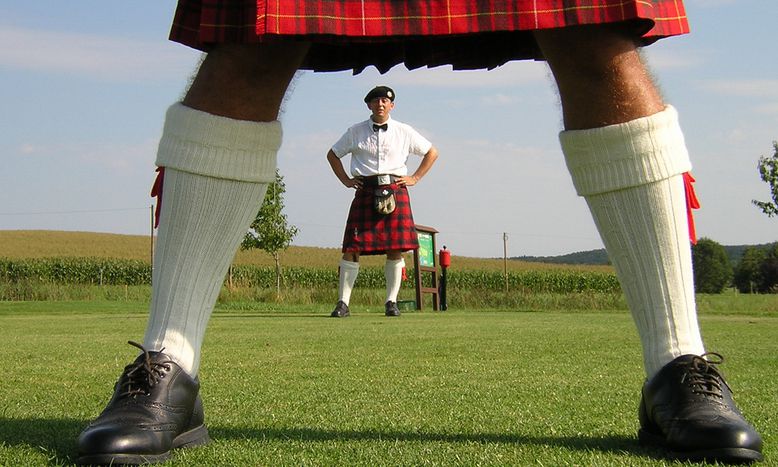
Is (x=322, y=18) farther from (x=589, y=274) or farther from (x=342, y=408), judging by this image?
(x=589, y=274)

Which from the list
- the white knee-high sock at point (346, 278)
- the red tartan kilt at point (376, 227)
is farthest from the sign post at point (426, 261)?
the white knee-high sock at point (346, 278)

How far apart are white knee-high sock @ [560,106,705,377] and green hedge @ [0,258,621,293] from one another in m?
28.7

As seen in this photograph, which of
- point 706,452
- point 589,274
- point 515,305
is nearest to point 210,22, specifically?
point 706,452

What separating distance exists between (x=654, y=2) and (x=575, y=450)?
766mm

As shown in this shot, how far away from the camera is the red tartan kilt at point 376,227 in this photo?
829 cm

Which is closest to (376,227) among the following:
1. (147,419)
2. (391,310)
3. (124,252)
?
(391,310)

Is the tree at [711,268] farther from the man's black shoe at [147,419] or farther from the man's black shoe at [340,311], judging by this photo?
the man's black shoe at [147,419]

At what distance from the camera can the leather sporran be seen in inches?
324

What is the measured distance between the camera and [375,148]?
8.22 m

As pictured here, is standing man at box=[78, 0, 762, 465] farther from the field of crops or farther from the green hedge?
the field of crops

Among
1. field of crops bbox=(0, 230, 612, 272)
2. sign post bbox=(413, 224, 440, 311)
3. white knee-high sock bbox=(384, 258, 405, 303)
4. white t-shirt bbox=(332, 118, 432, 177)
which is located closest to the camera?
white knee-high sock bbox=(384, 258, 405, 303)

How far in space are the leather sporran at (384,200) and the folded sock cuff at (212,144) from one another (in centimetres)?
662

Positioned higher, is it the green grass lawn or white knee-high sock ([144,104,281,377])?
white knee-high sock ([144,104,281,377])

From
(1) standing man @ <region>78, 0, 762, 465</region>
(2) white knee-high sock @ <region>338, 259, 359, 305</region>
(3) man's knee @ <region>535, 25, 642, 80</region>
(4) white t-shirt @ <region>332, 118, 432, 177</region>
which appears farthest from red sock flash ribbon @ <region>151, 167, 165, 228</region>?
(4) white t-shirt @ <region>332, 118, 432, 177</region>
